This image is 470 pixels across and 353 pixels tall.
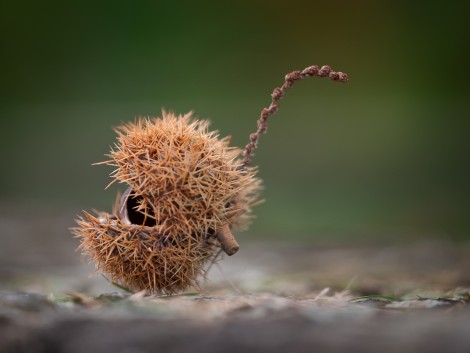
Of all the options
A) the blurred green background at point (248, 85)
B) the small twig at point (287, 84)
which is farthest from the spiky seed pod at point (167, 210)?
the blurred green background at point (248, 85)

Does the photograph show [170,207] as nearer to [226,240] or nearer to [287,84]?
[226,240]

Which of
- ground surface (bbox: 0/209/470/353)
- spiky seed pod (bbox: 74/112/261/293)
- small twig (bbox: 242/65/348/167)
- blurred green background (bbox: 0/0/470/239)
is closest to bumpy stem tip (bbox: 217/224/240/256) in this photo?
spiky seed pod (bbox: 74/112/261/293)

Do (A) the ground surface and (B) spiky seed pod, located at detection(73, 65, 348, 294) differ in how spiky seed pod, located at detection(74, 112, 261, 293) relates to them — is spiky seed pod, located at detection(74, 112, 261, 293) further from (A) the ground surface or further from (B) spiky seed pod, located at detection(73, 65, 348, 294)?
(A) the ground surface

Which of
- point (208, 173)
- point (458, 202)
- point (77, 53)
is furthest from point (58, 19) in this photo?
point (208, 173)

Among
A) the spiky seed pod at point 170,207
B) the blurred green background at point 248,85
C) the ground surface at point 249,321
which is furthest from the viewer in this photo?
the blurred green background at point 248,85

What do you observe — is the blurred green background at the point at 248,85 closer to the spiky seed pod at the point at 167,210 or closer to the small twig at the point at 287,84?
the small twig at the point at 287,84

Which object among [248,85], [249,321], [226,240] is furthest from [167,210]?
[248,85]

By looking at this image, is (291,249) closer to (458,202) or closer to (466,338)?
(458,202)
